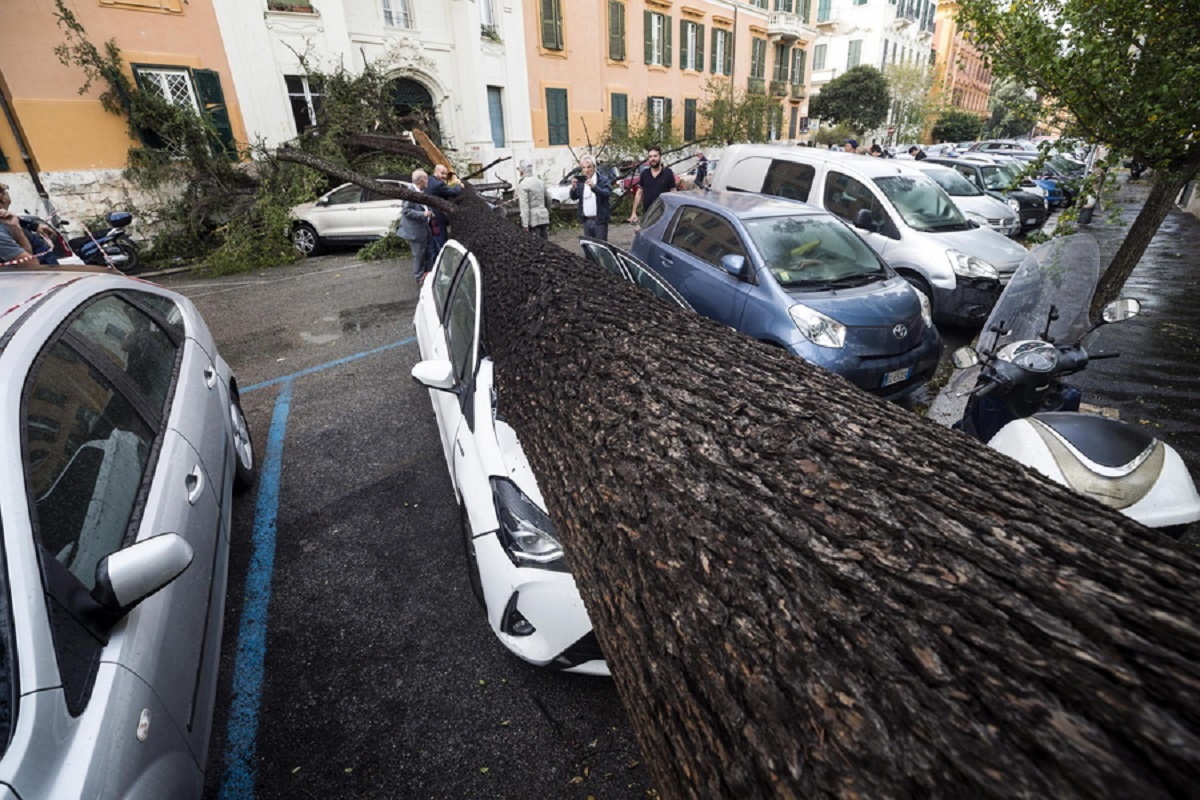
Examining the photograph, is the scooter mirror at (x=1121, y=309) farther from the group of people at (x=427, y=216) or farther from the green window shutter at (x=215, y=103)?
the green window shutter at (x=215, y=103)

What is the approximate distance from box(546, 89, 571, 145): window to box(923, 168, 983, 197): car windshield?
14.5 metres

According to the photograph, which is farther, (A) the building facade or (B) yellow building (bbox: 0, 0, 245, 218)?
(A) the building facade

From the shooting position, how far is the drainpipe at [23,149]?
10219 mm

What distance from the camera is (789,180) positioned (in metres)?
7.55

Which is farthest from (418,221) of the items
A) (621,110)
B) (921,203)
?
(621,110)

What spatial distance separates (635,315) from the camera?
2.23 metres

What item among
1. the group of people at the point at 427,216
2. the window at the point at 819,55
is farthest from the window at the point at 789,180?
the window at the point at 819,55

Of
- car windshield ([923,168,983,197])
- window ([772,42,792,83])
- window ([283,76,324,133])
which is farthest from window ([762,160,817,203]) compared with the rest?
window ([772,42,792,83])

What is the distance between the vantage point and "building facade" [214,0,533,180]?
42.9 feet

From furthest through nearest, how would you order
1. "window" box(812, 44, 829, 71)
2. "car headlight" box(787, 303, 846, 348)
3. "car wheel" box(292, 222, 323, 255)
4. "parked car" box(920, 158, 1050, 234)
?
1. "window" box(812, 44, 829, 71)
2. "parked car" box(920, 158, 1050, 234)
3. "car wheel" box(292, 222, 323, 255)
4. "car headlight" box(787, 303, 846, 348)

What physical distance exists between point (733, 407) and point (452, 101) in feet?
61.7

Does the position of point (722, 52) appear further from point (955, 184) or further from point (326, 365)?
point (326, 365)

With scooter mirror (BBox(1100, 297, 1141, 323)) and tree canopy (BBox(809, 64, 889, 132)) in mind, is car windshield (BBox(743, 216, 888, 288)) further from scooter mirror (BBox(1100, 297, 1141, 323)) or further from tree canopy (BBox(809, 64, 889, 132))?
tree canopy (BBox(809, 64, 889, 132))

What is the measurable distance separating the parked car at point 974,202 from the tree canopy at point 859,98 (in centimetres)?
2954
